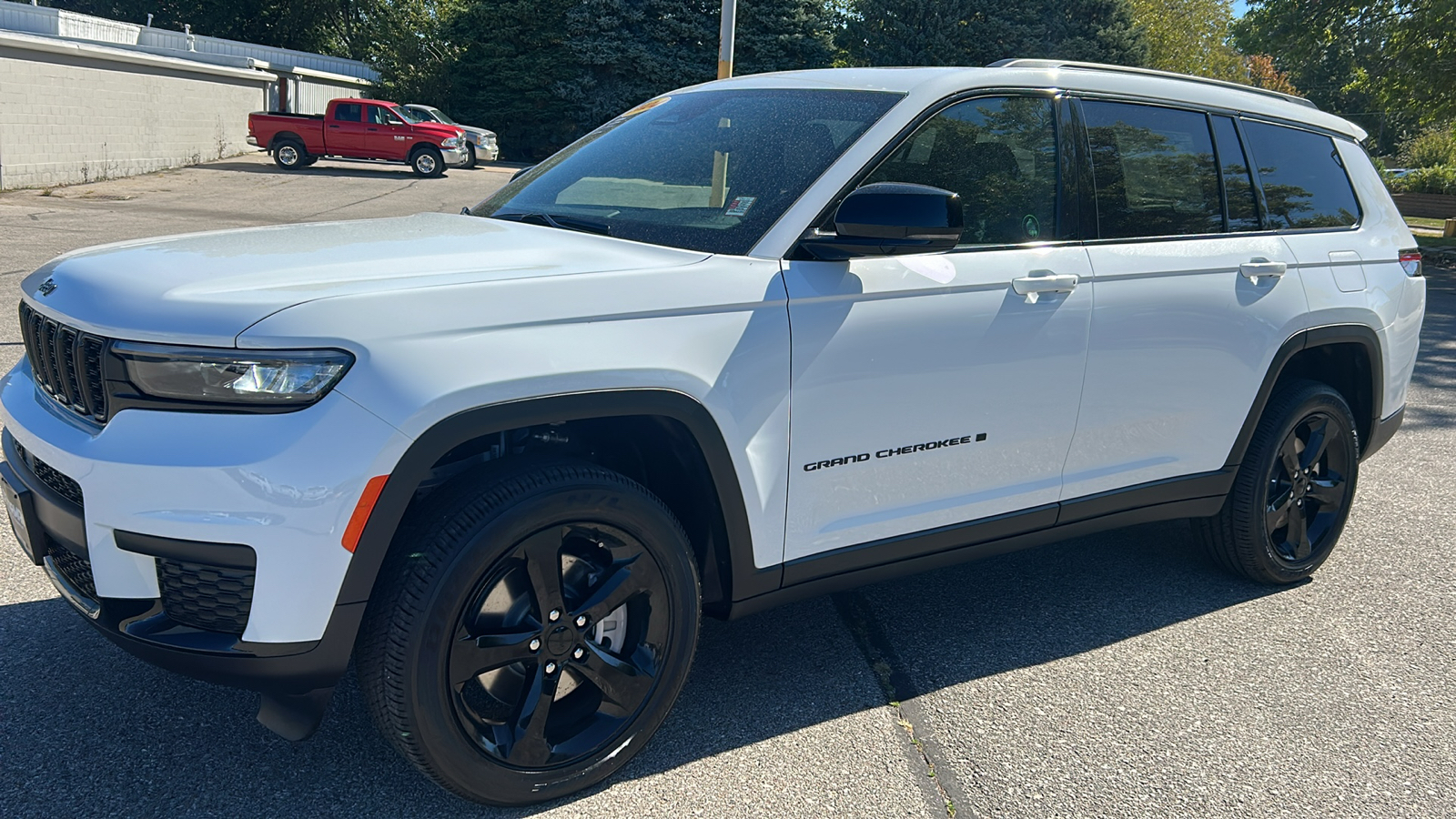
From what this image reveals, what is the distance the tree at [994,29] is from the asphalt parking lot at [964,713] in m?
33.5

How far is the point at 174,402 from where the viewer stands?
2.32 meters

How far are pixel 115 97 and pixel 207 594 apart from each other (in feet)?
79.3

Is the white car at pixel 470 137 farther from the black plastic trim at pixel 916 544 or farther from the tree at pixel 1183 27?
the tree at pixel 1183 27

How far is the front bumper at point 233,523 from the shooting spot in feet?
7.34

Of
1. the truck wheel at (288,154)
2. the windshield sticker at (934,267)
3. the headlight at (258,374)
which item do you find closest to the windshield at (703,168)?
the windshield sticker at (934,267)

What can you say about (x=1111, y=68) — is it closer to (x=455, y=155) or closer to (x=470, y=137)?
(x=455, y=155)

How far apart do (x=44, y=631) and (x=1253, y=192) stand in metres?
4.39

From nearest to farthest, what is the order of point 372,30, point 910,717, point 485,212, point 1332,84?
point 910,717 < point 485,212 < point 372,30 < point 1332,84

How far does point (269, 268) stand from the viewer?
2586 millimetres

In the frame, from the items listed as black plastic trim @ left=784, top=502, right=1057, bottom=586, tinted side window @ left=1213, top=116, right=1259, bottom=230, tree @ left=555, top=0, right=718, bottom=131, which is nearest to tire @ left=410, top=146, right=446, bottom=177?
tree @ left=555, top=0, right=718, bottom=131

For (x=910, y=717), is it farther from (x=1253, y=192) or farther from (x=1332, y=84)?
(x=1332, y=84)

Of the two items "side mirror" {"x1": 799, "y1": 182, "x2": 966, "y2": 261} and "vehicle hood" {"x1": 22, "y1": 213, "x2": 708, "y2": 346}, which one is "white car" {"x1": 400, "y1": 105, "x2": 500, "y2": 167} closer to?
"vehicle hood" {"x1": 22, "y1": 213, "x2": 708, "y2": 346}

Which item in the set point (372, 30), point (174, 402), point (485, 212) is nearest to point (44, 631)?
point (174, 402)

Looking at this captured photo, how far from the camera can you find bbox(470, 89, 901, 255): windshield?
307cm
